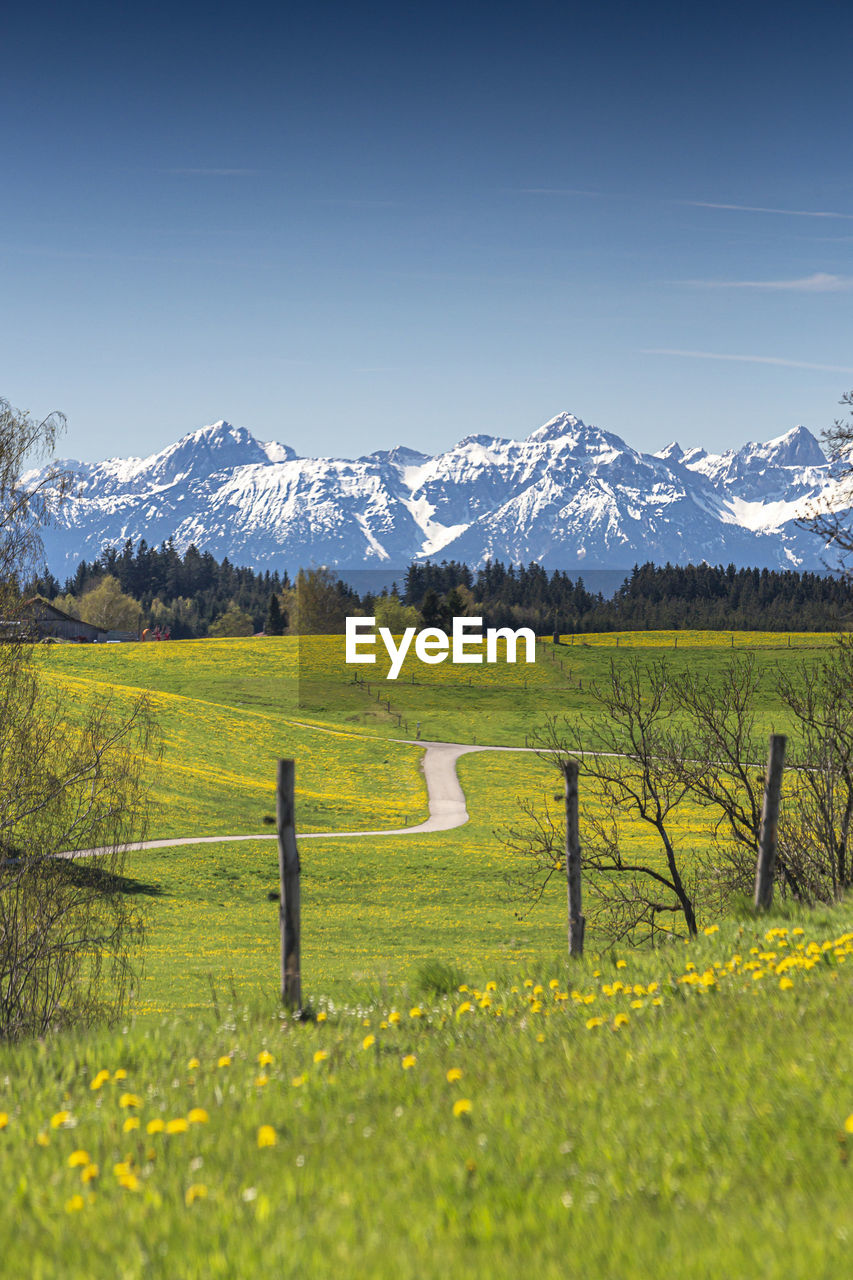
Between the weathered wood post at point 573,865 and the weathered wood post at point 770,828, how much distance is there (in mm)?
2343

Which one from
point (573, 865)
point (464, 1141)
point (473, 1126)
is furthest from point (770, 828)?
point (464, 1141)

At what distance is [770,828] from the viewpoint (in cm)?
1353

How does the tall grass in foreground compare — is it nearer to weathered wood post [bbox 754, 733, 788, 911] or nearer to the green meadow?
the green meadow

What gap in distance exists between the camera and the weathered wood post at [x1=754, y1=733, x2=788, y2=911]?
523 inches

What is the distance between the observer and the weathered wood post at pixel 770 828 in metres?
13.3

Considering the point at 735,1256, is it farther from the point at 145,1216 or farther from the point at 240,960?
the point at 240,960

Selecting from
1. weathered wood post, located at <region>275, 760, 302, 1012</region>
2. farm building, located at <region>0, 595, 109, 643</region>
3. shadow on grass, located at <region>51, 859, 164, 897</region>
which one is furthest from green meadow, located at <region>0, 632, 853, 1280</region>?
farm building, located at <region>0, 595, 109, 643</region>

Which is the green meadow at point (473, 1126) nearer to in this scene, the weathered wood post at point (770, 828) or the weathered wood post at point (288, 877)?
the weathered wood post at point (288, 877)

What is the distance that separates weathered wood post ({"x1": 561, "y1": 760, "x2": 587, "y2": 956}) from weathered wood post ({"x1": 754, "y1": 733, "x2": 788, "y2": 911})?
234 centimetres

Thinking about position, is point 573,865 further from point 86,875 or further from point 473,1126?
point 473,1126

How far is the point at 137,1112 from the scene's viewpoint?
6.08 m

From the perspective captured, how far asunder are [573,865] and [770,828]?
2.74m

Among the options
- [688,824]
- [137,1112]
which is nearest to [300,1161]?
[137,1112]

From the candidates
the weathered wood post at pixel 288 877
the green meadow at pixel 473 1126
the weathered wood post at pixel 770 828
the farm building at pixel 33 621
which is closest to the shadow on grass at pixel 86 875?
the farm building at pixel 33 621
